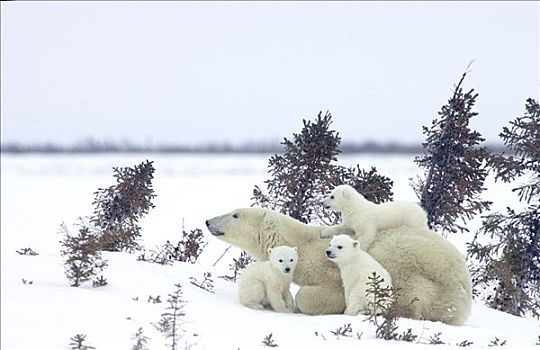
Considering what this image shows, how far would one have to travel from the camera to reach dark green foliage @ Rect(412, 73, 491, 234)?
14195 mm

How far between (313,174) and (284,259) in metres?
5.12

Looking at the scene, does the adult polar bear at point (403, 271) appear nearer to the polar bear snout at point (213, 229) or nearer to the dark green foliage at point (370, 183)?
the polar bear snout at point (213, 229)

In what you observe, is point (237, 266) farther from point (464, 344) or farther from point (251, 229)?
point (464, 344)

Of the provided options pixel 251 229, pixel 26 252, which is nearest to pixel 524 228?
pixel 251 229

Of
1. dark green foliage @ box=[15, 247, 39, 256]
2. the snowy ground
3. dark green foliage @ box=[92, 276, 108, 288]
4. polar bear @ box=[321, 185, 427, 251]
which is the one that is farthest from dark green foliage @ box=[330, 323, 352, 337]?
dark green foliage @ box=[15, 247, 39, 256]

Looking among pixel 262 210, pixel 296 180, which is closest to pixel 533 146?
pixel 296 180

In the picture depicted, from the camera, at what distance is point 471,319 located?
30.6ft

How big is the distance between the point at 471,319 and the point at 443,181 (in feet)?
17.5

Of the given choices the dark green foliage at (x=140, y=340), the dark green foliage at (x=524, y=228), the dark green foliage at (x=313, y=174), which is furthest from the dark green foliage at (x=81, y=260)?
the dark green foliage at (x=524, y=228)

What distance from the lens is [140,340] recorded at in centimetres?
520

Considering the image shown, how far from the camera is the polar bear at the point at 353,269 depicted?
815 cm

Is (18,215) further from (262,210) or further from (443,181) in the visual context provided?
(443,181)

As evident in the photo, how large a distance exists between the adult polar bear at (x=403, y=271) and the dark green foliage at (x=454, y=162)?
5113 millimetres

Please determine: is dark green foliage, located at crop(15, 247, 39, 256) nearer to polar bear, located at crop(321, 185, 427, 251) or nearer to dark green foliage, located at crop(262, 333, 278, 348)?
polar bear, located at crop(321, 185, 427, 251)
